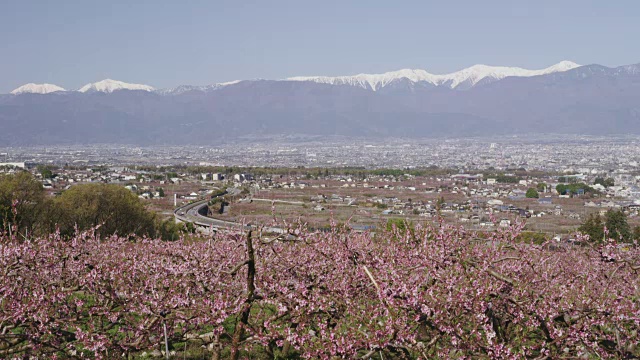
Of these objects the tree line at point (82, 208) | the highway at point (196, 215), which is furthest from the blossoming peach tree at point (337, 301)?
the highway at point (196, 215)

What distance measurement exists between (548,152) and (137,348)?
198 meters

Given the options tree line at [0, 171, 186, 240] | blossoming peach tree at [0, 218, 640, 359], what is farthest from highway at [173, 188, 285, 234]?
blossoming peach tree at [0, 218, 640, 359]

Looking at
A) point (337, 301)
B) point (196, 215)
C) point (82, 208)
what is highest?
point (337, 301)

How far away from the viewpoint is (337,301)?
9.63 metres

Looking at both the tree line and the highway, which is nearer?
the tree line

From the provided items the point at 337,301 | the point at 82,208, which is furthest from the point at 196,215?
the point at 337,301

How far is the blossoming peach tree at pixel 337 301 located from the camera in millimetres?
8180

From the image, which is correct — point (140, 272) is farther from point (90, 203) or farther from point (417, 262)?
point (90, 203)

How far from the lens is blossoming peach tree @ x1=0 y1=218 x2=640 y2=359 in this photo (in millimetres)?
8180

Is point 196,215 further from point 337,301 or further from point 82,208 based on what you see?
point 337,301

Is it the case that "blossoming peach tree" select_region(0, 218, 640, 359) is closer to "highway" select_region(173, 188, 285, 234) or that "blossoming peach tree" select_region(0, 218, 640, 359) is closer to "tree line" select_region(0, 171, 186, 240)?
"tree line" select_region(0, 171, 186, 240)

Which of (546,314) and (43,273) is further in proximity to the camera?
(43,273)

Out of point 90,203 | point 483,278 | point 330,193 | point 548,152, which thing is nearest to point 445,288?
point 483,278

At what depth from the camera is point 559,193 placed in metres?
82.0
